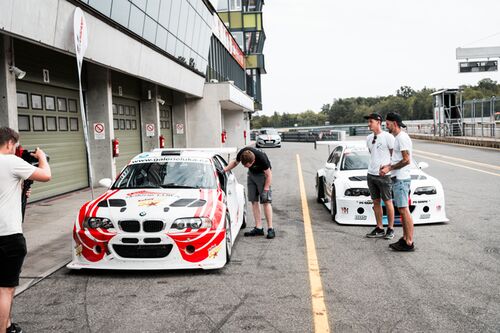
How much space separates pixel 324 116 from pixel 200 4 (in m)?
143

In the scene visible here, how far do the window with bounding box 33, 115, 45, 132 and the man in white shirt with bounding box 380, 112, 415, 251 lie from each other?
8.68 meters

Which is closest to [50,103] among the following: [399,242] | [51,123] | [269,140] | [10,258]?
[51,123]

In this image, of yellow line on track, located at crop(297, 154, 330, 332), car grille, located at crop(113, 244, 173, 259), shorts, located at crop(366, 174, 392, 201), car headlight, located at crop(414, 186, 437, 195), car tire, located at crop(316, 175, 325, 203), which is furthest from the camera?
car tire, located at crop(316, 175, 325, 203)

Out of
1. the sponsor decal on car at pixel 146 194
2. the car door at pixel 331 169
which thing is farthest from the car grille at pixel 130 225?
the car door at pixel 331 169

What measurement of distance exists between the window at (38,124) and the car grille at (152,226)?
7.84 m

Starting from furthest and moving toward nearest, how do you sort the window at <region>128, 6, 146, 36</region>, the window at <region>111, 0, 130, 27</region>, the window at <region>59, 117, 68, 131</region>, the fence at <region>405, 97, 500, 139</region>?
the fence at <region>405, 97, 500, 139</region>, the window at <region>128, 6, 146, 36</region>, the window at <region>111, 0, 130, 27</region>, the window at <region>59, 117, 68, 131</region>

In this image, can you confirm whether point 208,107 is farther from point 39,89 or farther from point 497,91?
point 497,91

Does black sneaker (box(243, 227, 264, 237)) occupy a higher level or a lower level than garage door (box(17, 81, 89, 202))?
lower

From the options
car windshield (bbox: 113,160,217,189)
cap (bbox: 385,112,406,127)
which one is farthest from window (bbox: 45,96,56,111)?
cap (bbox: 385,112,406,127)

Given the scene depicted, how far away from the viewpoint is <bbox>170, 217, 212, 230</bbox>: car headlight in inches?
235

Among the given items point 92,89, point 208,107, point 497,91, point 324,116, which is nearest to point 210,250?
point 92,89

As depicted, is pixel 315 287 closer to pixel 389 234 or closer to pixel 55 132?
pixel 389 234

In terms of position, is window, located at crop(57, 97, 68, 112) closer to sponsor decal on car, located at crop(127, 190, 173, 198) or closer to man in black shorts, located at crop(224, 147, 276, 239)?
man in black shorts, located at crop(224, 147, 276, 239)

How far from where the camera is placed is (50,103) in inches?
528
